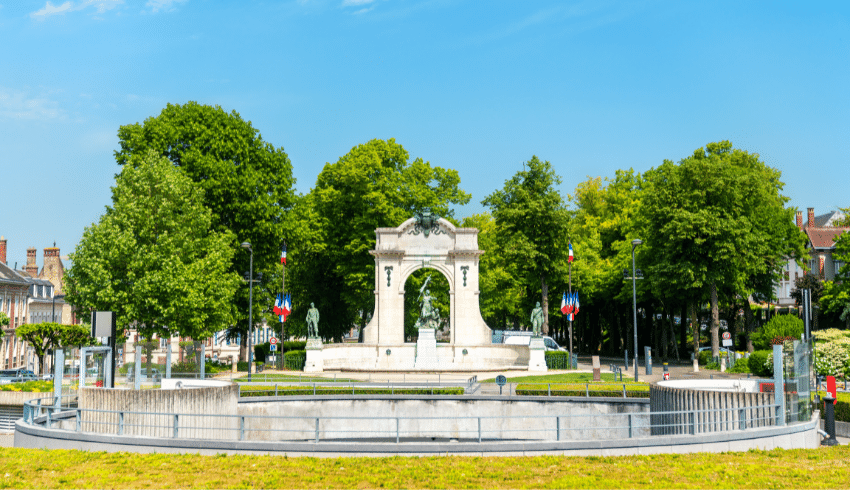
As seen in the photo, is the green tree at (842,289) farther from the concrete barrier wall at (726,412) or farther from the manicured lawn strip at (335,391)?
the concrete barrier wall at (726,412)

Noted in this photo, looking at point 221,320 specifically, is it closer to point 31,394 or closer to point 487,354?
point 31,394

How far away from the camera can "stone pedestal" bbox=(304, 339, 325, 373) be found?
43438 millimetres

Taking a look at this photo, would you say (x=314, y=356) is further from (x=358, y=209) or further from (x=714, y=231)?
(x=714, y=231)

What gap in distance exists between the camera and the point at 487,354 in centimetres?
4488

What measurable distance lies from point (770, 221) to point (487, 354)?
21497mm

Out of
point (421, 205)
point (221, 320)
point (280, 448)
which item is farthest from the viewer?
point (421, 205)

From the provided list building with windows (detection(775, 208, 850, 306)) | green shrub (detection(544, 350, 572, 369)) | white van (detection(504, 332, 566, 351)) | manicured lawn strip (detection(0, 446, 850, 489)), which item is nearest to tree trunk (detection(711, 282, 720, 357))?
green shrub (detection(544, 350, 572, 369))

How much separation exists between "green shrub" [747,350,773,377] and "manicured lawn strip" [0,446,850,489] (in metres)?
21.2

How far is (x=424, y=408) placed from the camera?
29.8 meters

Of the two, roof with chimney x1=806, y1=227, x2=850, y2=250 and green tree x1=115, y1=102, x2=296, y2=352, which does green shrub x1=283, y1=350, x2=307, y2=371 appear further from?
roof with chimney x1=806, y1=227, x2=850, y2=250

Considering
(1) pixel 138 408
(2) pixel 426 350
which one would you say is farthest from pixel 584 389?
(1) pixel 138 408

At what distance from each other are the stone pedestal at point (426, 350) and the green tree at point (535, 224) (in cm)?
1314

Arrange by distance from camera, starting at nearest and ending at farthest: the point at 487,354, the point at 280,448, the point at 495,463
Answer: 1. the point at 495,463
2. the point at 280,448
3. the point at 487,354

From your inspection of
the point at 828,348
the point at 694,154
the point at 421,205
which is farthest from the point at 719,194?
the point at 421,205
